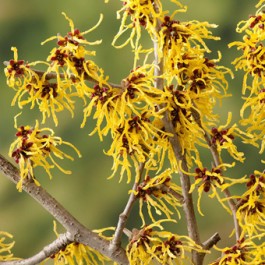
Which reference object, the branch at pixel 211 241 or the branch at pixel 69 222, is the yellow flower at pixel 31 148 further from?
the branch at pixel 211 241

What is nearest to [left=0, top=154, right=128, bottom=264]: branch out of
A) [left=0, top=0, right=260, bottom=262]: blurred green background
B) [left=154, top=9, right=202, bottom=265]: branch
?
[left=154, top=9, right=202, bottom=265]: branch

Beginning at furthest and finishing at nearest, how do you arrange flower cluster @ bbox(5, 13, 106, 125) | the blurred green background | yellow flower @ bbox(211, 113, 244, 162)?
the blurred green background, yellow flower @ bbox(211, 113, 244, 162), flower cluster @ bbox(5, 13, 106, 125)

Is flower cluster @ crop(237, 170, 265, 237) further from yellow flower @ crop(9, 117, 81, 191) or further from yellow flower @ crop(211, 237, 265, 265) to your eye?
yellow flower @ crop(9, 117, 81, 191)

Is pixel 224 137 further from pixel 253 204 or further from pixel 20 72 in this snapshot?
pixel 20 72

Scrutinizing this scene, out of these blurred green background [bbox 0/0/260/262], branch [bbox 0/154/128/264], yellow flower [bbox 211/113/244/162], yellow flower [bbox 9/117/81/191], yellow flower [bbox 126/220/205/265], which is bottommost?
yellow flower [bbox 126/220/205/265]

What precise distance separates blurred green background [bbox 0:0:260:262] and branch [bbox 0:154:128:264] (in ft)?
2.69

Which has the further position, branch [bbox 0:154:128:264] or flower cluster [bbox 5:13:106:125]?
branch [bbox 0:154:128:264]

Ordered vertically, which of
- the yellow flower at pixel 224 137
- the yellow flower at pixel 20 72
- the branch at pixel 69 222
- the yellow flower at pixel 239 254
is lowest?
the yellow flower at pixel 239 254

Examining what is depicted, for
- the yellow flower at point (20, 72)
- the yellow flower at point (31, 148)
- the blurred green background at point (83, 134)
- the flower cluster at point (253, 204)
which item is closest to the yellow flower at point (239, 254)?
the flower cluster at point (253, 204)

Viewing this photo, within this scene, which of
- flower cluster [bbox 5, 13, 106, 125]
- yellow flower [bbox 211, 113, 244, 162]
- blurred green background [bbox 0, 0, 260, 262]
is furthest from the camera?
blurred green background [bbox 0, 0, 260, 262]

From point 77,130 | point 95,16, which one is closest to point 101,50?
point 95,16

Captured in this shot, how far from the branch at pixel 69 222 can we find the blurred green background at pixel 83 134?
32.3 inches

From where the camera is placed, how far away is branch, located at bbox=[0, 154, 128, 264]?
1133 millimetres

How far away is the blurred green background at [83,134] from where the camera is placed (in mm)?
1990
